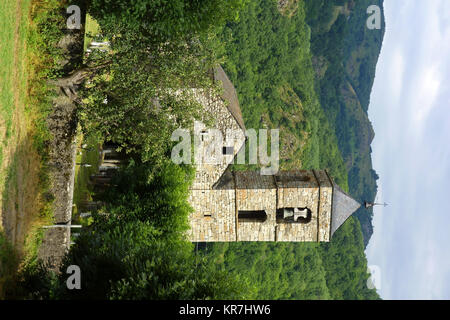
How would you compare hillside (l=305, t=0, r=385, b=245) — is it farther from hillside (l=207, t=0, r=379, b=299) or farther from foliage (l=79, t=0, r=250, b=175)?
foliage (l=79, t=0, r=250, b=175)

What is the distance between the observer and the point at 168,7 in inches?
700

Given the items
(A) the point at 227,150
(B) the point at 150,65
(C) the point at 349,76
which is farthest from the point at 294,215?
(C) the point at 349,76

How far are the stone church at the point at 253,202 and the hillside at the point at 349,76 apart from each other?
163 feet

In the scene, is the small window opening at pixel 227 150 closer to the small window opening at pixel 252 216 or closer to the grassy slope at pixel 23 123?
the small window opening at pixel 252 216

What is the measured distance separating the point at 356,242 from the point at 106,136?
4038 cm

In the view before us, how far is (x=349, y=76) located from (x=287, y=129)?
6446 centimetres

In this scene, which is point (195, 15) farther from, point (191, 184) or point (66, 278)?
point (66, 278)

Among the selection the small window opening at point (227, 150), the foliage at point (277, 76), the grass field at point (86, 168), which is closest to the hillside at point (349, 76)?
the foliage at point (277, 76)

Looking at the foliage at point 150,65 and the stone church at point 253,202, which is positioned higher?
the foliage at point 150,65

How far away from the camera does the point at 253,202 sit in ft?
71.5

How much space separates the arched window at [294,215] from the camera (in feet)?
71.8

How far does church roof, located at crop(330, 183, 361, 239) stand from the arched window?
119cm

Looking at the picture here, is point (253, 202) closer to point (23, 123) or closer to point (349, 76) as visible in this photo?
point (23, 123)
